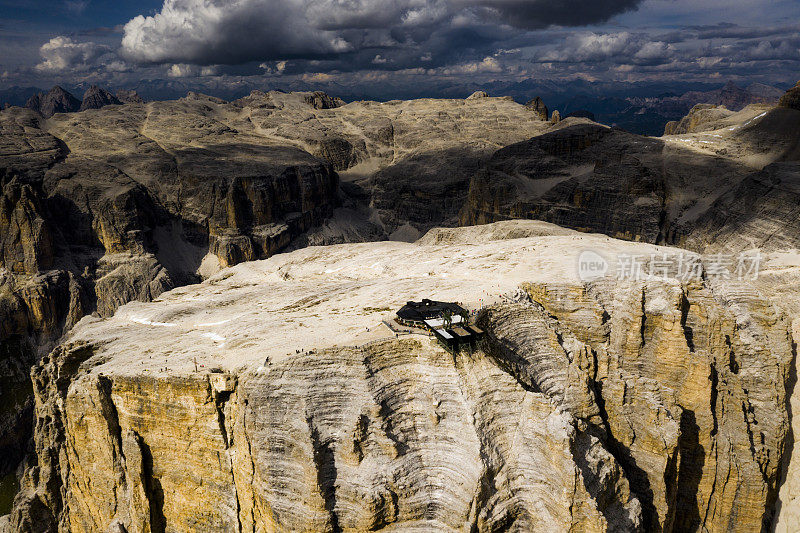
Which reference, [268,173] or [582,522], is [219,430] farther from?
[268,173]

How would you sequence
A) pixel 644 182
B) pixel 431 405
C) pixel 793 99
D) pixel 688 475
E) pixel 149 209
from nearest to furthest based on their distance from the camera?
pixel 431 405 → pixel 688 475 → pixel 644 182 → pixel 149 209 → pixel 793 99

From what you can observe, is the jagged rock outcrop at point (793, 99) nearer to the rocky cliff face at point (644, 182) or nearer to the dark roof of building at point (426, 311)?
the rocky cliff face at point (644, 182)

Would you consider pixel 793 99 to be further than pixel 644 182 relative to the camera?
Yes

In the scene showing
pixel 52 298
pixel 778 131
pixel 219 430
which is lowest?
pixel 52 298

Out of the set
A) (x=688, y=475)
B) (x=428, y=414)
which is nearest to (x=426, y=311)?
(x=428, y=414)

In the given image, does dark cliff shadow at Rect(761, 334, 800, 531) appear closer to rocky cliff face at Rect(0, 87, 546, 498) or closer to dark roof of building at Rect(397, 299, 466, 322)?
dark roof of building at Rect(397, 299, 466, 322)

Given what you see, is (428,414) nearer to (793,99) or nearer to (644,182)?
(644,182)

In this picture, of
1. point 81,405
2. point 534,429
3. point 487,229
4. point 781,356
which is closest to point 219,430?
point 81,405

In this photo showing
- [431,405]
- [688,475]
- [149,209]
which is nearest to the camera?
[431,405]
